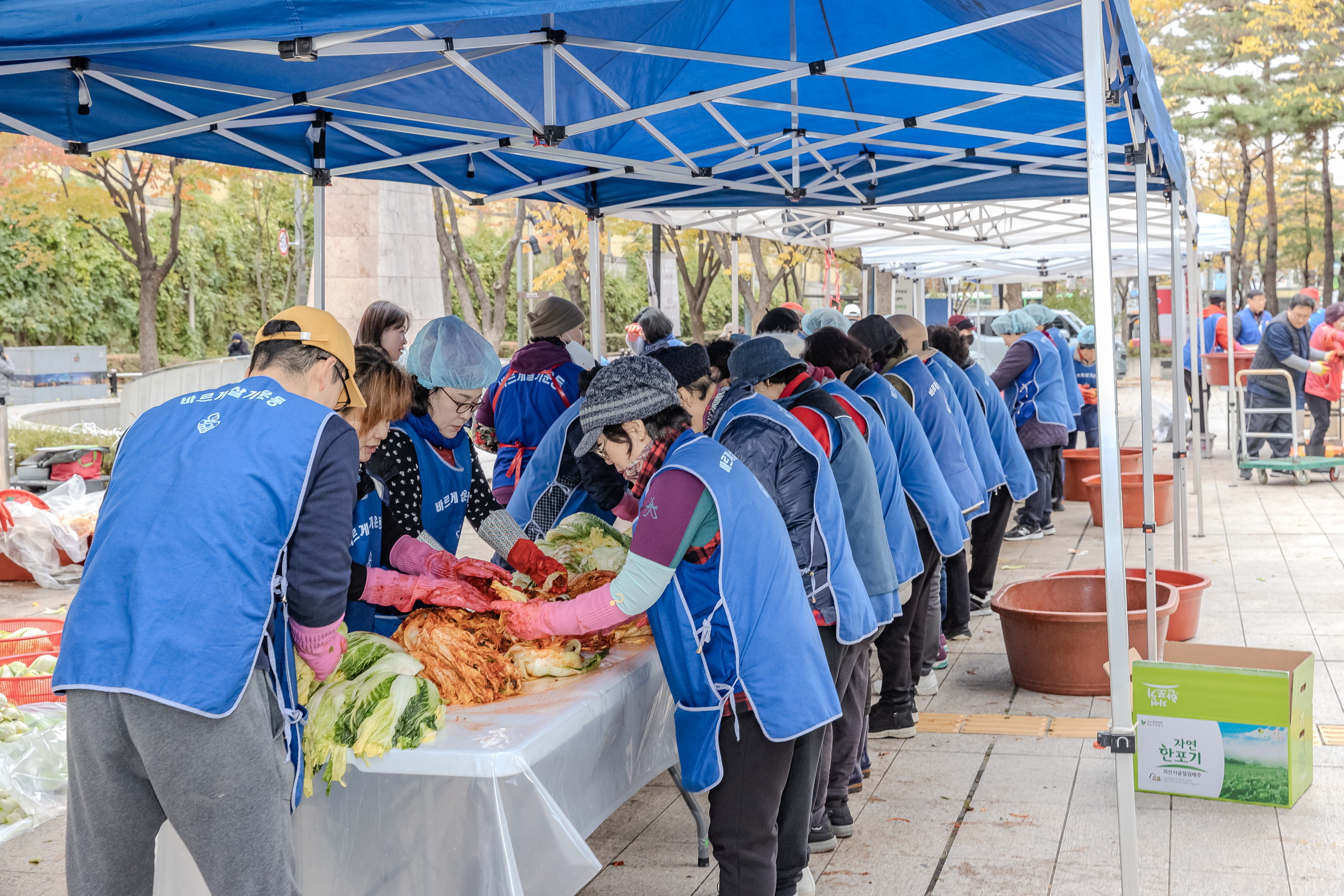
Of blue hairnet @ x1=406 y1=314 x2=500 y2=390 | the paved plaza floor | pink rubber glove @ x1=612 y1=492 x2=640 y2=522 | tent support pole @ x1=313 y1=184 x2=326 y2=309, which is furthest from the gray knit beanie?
tent support pole @ x1=313 y1=184 x2=326 y2=309

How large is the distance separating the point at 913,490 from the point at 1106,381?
2.06m

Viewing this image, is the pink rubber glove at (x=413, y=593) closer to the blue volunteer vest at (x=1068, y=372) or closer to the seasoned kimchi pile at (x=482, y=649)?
the seasoned kimchi pile at (x=482, y=649)

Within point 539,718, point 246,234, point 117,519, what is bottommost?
point 539,718

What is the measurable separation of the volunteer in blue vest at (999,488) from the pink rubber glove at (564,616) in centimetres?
473

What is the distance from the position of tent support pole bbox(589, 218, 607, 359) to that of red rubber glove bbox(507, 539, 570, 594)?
13.2 ft

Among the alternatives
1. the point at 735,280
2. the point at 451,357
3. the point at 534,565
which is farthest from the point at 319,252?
the point at 735,280

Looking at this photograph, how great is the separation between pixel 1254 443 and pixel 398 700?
13490mm

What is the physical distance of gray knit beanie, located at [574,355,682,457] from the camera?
9.81ft

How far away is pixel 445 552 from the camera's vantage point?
147 inches

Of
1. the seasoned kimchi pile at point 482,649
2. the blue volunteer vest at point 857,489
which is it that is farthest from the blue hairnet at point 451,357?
the blue volunteer vest at point 857,489

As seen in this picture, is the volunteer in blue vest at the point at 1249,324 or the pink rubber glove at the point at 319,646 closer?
the pink rubber glove at the point at 319,646

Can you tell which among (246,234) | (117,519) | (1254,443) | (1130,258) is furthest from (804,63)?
(246,234)

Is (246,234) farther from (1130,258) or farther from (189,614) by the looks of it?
(189,614)

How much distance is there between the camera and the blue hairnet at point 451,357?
12.8 feet
